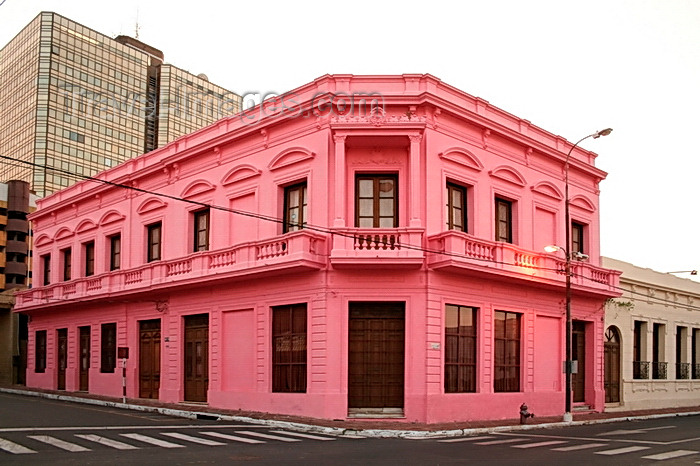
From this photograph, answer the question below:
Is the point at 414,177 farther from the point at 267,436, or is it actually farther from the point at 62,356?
the point at 62,356

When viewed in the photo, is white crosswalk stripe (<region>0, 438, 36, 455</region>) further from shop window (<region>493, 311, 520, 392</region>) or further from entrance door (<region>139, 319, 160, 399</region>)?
shop window (<region>493, 311, 520, 392</region>)

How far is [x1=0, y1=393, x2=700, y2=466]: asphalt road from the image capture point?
13656mm

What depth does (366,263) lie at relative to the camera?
2128cm

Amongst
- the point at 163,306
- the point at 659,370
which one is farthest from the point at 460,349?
the point at 659,370

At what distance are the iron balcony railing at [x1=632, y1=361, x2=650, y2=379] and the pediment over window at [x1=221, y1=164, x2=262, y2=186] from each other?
1834cm

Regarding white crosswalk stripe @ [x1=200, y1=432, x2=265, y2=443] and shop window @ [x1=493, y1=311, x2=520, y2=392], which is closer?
white crosswalk stripe @ [x1=200, y1=432, x2=265, y2=443]

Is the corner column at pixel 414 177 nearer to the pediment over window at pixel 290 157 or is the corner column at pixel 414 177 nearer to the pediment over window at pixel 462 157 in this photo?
the pediment over window at pixel 462 157

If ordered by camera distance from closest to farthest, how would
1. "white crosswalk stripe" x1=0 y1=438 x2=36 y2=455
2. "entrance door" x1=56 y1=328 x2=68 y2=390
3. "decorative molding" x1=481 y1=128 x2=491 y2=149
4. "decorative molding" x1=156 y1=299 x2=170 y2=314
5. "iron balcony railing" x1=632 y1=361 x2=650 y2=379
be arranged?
"white crosswalk stripe" x1=0 y1=438 x2=36 y2=455, "decorative molding" x1=481 y1=128 x2=491 y2=149, "decorative molding" x1=156 y1=299 x2=170 y2=314, "iron balcony railing" x1=632 y1=361 x2=650 y2=379, "entrance door" x1=56 y1=328 x2=68 y2=390

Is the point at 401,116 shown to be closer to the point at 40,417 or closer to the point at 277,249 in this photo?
the point at 277,249

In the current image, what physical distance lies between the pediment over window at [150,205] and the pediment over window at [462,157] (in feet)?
39.7

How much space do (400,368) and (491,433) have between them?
321 cm

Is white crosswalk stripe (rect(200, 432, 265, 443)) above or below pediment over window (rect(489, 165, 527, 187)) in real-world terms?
below

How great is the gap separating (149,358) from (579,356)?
54.8ft

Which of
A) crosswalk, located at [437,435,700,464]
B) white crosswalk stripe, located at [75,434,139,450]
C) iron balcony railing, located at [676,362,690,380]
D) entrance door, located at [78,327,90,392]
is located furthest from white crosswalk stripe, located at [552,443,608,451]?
entrance door, located at [78,327,90,392]
